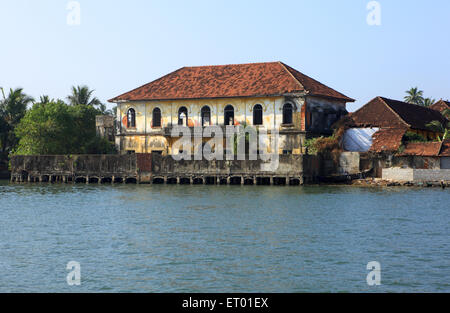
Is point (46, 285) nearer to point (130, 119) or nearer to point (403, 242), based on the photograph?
point (403, 242)

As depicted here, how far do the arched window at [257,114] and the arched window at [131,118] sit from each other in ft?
35.6

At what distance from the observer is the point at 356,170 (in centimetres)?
4444

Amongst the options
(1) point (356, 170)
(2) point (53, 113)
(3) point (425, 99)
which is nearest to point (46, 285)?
(1) point (356, 170)

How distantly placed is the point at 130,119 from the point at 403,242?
3565 cm

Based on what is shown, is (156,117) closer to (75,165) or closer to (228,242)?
(75,165)

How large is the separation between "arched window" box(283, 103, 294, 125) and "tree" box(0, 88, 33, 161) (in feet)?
83.7

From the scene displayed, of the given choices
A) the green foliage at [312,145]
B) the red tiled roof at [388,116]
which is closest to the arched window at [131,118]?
the green foliage at [312,145]

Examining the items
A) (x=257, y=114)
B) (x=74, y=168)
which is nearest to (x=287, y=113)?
(x=257, y=114)

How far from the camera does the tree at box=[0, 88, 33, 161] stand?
188 feet

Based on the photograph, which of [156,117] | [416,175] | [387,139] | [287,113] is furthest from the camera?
[156,117]

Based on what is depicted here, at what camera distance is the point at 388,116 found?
48.1 meters

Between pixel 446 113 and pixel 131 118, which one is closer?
pixel 131 118

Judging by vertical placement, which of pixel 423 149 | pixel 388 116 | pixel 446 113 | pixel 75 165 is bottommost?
pixel 75 165

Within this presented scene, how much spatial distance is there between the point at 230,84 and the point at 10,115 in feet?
73.5
